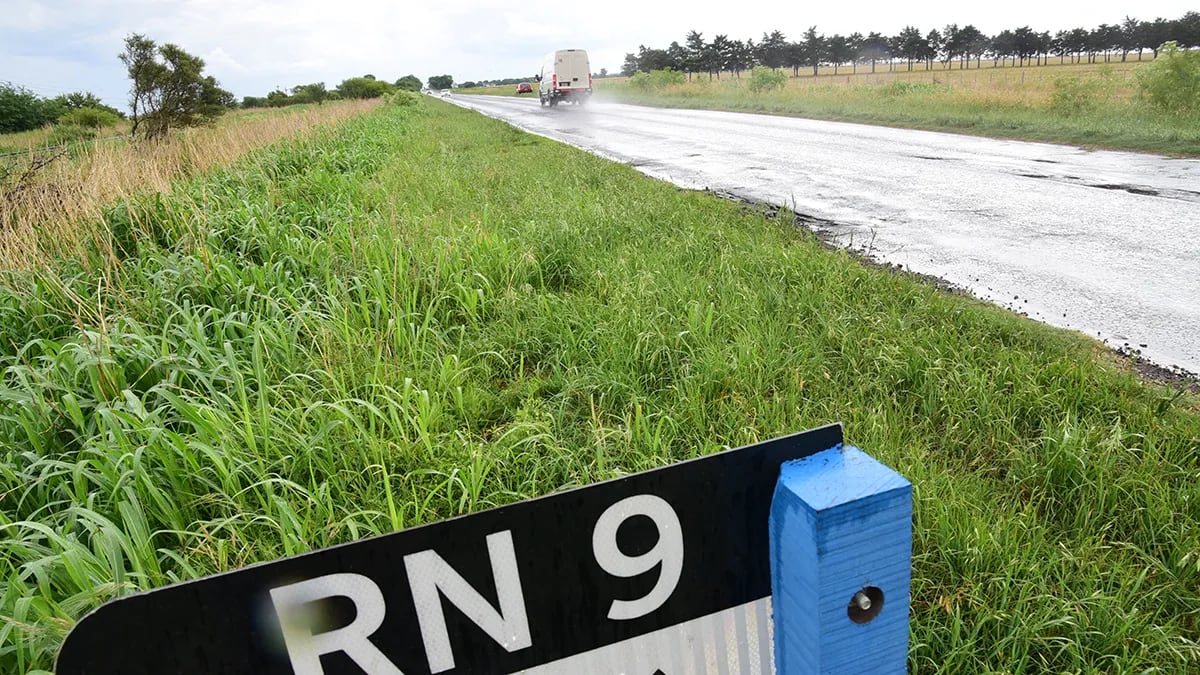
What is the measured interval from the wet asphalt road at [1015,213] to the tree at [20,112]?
42.8 metres

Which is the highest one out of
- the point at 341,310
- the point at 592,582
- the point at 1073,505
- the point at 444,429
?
the point at 592,582

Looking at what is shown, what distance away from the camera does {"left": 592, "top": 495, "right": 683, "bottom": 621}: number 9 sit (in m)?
0.73

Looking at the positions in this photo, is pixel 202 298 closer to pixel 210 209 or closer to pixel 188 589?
pixel 210 209

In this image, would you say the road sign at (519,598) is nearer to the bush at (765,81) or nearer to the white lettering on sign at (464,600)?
the white lettering on sign at (464,600)

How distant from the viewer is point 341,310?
3781 millimetres

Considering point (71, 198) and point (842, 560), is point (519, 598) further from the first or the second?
point (71, 198)

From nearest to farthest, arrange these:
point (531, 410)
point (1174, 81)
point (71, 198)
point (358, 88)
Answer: point (531, 410) < point (71, 198) < point (1174, 81) < point (358, 88)

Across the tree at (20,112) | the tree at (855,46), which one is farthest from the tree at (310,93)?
the tree at (855,46)

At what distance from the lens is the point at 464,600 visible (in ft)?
2.30

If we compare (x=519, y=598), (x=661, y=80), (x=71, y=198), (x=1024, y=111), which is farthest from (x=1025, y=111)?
(x=661, y=80)

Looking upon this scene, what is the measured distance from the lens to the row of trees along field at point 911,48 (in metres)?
67.6

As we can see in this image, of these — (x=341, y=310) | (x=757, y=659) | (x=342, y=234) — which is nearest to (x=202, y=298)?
(x=341, y=310)

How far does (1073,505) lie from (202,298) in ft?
14.3

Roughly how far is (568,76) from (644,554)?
41453mm
